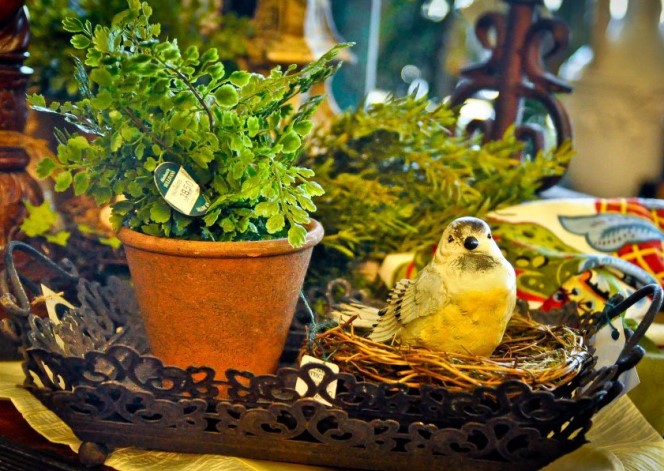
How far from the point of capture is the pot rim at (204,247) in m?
0.67

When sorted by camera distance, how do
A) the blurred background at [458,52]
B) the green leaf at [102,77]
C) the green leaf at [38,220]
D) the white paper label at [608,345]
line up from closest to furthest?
the green leaf at [102,77], the white paper label at [608,345], the green leaf at [38,220], the blurred background at [458,52]

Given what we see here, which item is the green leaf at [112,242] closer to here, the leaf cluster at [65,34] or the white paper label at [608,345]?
the leaf cluster at [65,34]

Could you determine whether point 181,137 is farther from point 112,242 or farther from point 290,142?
point 112,242

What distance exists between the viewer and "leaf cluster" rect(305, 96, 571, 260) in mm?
1010

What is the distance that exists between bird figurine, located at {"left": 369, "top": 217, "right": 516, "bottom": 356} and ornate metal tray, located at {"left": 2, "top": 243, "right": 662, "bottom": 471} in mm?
57

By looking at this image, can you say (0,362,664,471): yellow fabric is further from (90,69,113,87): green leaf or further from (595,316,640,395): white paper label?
(90,69,113,87): green leaf

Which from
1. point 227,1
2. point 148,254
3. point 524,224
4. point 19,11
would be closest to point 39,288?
point 148,254

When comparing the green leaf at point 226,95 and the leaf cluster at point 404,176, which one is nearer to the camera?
the green leaf at point 226,95

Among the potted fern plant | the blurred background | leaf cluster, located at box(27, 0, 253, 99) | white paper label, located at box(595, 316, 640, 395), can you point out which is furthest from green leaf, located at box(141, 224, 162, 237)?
the blurred background

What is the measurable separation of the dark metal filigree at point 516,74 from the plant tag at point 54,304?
2.26 ft

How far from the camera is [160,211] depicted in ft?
2.22

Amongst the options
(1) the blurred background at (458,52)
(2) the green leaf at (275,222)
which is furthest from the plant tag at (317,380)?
(1) the blurred background at (458,52)

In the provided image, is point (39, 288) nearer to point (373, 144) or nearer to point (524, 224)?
point (373, 144)

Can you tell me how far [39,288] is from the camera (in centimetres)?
82
